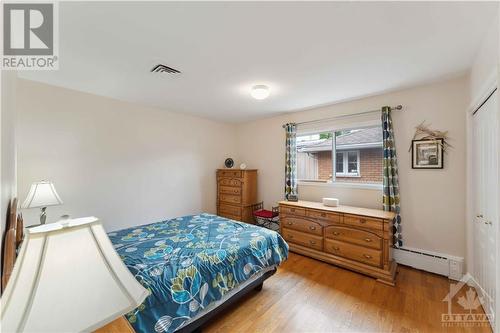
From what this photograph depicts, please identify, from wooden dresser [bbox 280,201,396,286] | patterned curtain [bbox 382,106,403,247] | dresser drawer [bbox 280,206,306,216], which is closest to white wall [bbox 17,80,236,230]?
dresser drawer [bbox 280,206,306,216]

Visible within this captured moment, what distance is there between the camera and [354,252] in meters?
2.73

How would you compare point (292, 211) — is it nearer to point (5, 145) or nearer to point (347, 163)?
point (347, 163)

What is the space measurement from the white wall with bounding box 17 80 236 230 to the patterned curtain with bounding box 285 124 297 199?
1.76m

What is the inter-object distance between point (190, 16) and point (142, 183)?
2.82 meters

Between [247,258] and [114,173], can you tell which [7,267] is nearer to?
[247,258]

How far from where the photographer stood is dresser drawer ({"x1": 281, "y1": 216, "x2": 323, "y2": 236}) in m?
3.10

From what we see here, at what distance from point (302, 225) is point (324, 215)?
1.40 ft

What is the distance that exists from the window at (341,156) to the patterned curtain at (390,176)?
0.24m

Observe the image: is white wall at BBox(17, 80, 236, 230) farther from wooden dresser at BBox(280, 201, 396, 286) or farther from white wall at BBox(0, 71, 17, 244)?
wooden dresser at BBox(280, 201, 396, 286)

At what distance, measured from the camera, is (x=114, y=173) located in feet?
10.4

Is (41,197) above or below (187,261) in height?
above

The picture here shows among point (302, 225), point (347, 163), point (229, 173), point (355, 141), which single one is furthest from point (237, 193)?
point (355, 141)

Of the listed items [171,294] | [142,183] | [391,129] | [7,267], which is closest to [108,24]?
[7,267]

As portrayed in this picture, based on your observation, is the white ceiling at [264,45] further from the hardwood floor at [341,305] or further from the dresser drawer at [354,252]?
the hardwood floor at [341,305]
